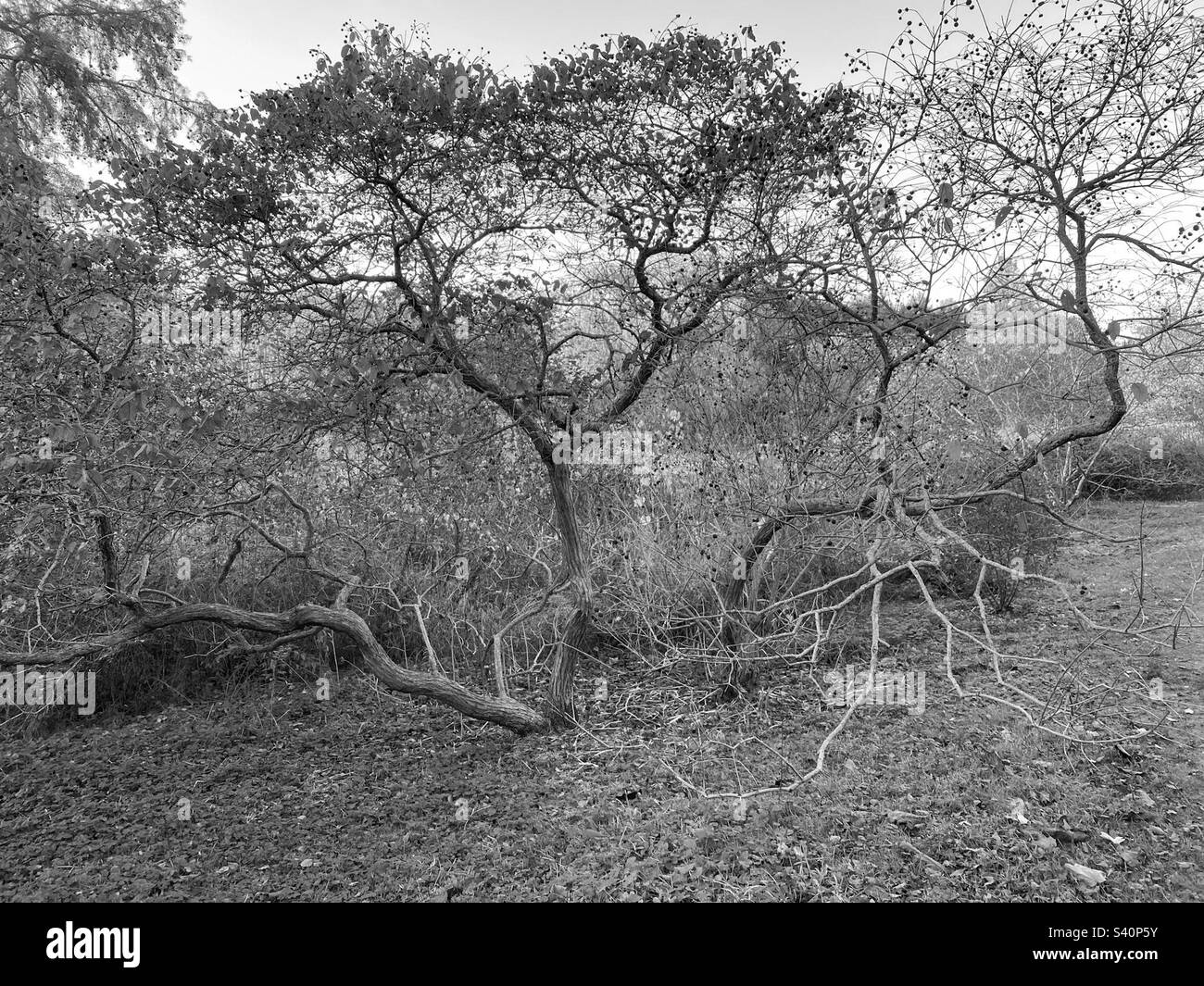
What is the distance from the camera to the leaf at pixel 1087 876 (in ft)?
9.45

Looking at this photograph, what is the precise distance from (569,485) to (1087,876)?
3344mm

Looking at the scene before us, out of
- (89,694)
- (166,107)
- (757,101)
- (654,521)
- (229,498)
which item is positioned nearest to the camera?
(757,101)

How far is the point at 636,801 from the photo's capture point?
4031 millimetres

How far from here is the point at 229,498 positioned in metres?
4.84

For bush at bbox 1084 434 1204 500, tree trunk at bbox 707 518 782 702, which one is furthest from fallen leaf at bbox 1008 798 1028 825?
bush at bbox 1084 434 1204 500

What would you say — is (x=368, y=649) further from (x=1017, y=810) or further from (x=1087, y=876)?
(x=1087, y=876)

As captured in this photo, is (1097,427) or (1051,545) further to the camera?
(1051,545)

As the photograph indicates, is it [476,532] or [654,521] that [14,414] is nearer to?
[476,532]

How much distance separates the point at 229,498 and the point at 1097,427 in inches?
203

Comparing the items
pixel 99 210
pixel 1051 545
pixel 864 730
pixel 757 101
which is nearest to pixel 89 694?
pixel 99 210

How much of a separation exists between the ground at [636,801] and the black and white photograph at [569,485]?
3 centimetres

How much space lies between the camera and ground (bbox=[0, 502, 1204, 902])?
10.5 ft

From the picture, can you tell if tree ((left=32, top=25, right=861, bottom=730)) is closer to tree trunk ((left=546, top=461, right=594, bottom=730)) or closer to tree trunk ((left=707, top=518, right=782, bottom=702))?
tree trunk ((left=546, top=461, right=594, bottom=730))

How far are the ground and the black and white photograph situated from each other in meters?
0.03
